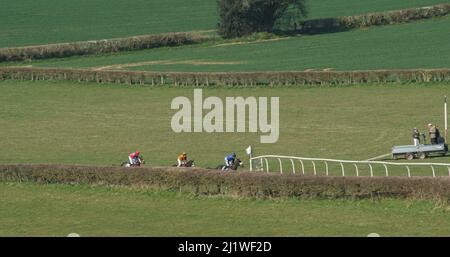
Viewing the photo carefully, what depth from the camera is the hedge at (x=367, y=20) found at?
89312mm

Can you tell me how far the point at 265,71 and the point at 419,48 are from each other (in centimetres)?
1422

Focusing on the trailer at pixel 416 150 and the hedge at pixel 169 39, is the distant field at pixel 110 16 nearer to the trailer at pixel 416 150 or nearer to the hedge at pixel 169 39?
the hedge at pixel 169 39

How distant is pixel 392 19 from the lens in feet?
294

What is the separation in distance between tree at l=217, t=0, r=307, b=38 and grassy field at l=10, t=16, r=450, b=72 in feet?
8.29

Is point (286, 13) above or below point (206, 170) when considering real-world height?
above

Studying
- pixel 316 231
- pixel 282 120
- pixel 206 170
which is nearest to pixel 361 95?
pixel 282 120

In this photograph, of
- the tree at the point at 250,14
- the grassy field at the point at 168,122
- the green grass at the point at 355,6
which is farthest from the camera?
the green grass at the point at 355,6

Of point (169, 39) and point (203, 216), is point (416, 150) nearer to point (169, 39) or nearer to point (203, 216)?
point (203, 216)

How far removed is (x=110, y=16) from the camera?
10275 cm

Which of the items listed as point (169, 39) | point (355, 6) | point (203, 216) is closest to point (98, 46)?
point (169, 39)

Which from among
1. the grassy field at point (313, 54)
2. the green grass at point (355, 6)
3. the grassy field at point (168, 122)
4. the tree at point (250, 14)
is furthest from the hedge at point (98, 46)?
the green grass at point (355, 6)

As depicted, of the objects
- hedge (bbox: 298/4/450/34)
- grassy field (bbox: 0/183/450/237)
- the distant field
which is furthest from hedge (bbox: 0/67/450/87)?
grassy field (bbox: 0/183/450/237)

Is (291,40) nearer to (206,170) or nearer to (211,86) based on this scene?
(211,86)

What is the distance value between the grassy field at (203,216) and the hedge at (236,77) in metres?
28.3
